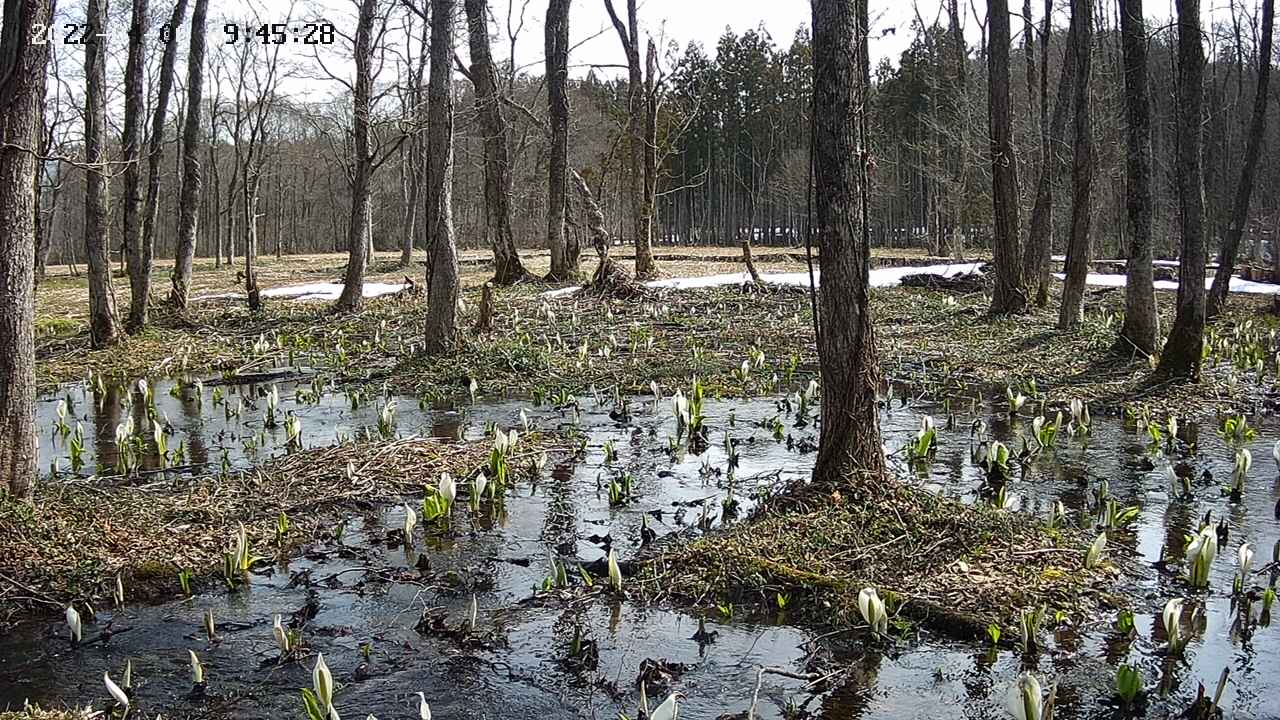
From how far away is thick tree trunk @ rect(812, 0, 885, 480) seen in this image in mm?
5469

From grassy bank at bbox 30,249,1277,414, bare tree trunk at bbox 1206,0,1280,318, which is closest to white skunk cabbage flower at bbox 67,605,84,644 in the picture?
grassy bank at bbox 30,249,1277,414

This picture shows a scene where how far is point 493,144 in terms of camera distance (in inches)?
847

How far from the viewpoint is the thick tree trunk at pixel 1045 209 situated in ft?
55.8

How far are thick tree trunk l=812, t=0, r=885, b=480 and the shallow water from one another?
990mm

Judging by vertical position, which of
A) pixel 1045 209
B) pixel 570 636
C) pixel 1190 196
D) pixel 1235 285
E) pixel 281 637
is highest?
pixel 1045 209

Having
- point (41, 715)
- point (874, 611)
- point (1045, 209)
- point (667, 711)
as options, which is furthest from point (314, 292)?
point (667, 711)

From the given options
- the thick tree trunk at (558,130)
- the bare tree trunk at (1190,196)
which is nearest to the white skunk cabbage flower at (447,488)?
the bare tree trunk at (1190,196)

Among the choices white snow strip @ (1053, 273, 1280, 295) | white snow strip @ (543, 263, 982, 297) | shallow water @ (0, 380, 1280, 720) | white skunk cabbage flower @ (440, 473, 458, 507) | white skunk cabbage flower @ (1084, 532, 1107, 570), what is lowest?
shallow water @ (0, 380, 1280, 720)

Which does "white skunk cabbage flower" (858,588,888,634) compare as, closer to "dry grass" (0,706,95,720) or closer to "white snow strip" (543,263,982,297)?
"dry grass" (0,706,95,720)

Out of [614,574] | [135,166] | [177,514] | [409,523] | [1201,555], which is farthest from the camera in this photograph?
[135,166]

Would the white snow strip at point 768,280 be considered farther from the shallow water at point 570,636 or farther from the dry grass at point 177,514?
the shallow water at point 570,636

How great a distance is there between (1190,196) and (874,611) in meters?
7.96

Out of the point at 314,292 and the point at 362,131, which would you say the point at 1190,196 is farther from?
the point at 314,292

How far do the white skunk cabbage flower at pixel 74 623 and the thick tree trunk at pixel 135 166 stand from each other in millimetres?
11300
